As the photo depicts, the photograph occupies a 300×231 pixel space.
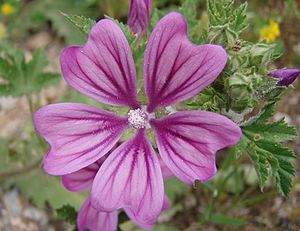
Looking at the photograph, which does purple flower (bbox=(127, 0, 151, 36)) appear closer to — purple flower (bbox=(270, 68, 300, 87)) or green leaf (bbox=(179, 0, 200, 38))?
green leaf (bbox=(179, 0, 200, 38))

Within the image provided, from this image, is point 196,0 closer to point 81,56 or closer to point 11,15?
point 81,56

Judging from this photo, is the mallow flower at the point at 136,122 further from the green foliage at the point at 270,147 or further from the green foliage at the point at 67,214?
the green foliage at the point at 67,214

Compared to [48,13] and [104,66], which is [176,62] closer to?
[104,66]

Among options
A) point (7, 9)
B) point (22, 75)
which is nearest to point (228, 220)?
point (22, 75)

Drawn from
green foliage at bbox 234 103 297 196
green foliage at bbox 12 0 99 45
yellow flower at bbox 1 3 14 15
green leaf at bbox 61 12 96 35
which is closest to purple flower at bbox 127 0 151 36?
green leaf at bbox 61 12 96 35

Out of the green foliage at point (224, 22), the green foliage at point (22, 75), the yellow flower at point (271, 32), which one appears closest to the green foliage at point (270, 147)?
the green foliage at point (224, 22)
